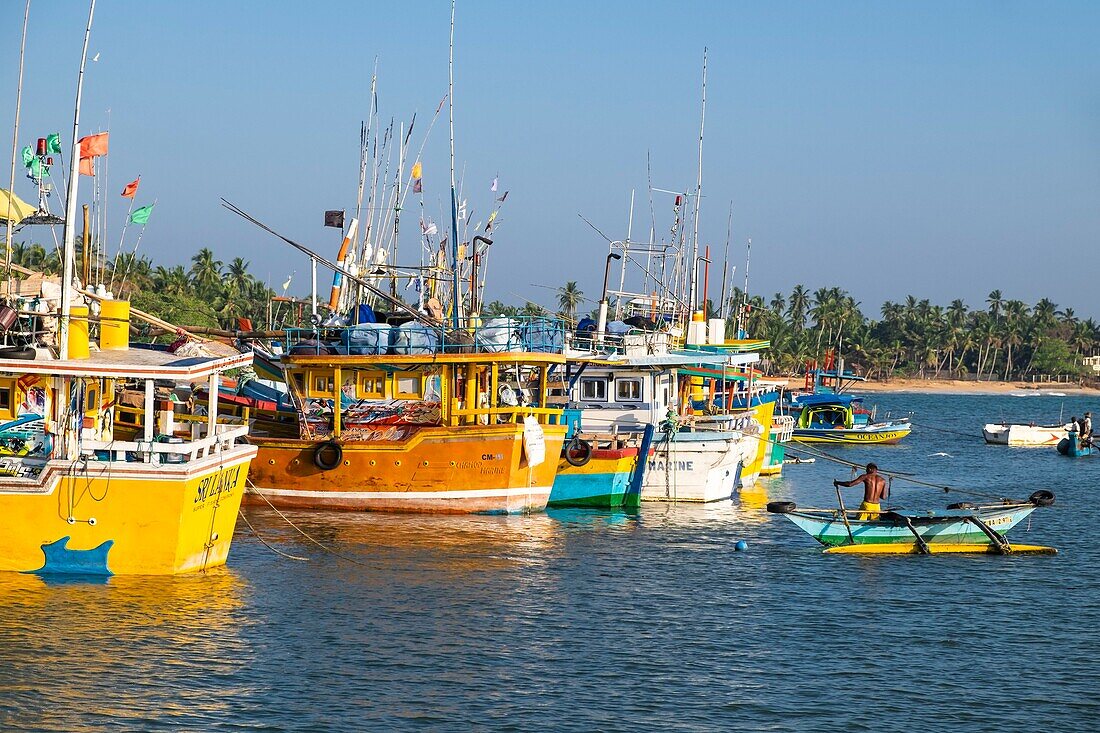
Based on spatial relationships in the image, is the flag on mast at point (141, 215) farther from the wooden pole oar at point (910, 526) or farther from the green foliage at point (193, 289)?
the green foliage at point (193, 289)

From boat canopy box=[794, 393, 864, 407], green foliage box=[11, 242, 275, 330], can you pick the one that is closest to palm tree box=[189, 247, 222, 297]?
green foliage box=[11, 242, 275, 330]

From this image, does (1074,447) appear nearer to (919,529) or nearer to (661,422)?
(661,422)

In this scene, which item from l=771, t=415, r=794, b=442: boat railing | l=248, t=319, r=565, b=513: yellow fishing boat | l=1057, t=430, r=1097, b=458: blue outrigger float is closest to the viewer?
l=248, t=319, r=565, b=513: yellow fishing boat

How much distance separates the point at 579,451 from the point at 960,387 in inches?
6503

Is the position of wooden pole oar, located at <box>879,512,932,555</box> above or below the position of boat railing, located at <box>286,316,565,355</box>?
below

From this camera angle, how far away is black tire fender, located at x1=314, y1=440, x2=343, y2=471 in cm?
3325

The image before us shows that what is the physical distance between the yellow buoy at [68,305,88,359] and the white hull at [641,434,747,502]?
61.5 feet

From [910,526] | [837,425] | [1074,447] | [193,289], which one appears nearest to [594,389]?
[910,526]

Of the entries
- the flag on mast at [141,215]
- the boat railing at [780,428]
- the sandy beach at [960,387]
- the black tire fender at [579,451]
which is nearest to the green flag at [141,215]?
the flag on mast at [141,215]

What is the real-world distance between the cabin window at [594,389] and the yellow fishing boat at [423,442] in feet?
17.6

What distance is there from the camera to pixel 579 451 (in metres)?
36.3

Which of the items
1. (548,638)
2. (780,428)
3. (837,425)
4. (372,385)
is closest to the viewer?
(548,638)

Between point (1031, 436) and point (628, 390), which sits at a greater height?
point (628, 390)

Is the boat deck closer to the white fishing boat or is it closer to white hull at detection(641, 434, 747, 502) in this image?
the white fishing boat
